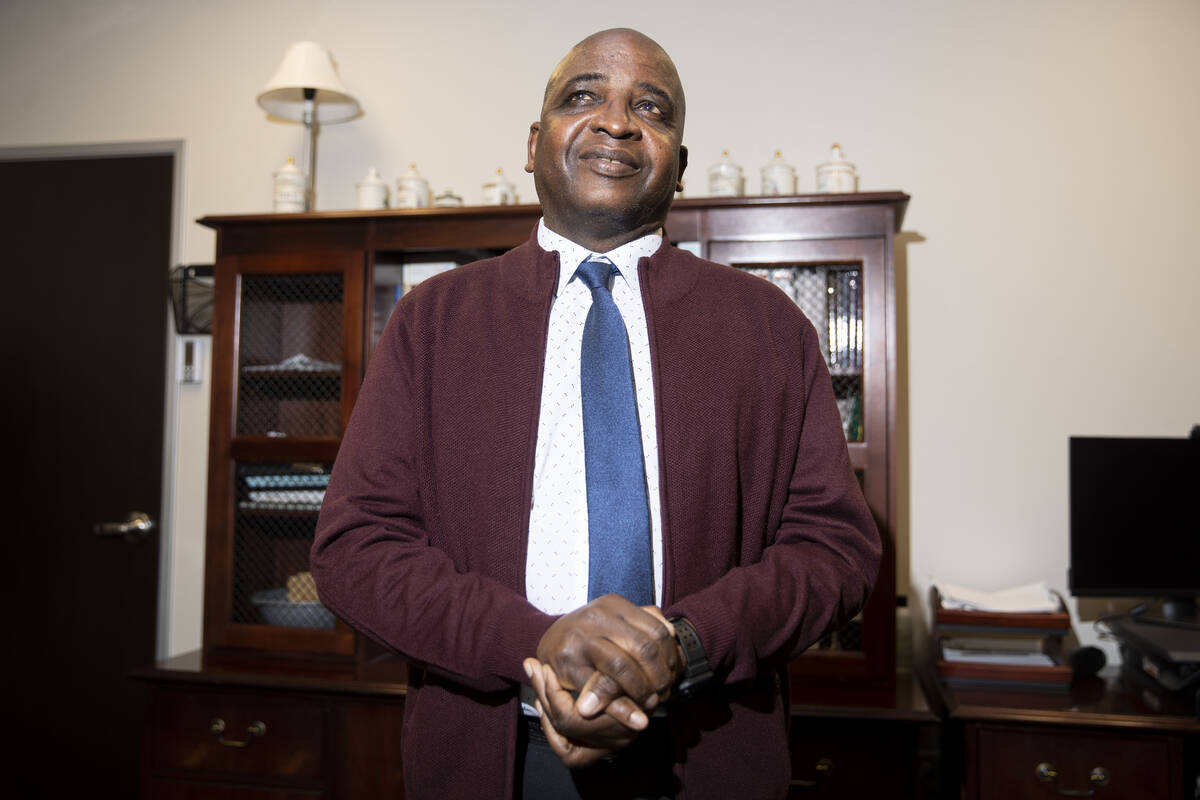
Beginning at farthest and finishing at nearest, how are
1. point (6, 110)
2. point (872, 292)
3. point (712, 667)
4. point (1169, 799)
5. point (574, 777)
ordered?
point (6, 110), point (872, 292), point (1169, 799), point (574, 777), point (712, 667)

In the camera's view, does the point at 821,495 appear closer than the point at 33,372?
Yes

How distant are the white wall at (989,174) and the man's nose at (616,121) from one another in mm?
1632

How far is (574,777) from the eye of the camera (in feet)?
3.24

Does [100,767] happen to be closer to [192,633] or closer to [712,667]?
[192,633]

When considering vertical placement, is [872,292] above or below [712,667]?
above

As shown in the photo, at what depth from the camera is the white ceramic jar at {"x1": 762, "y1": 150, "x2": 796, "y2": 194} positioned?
94.4 inches

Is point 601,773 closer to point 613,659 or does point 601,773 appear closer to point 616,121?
point 613,659

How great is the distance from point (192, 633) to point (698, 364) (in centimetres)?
245

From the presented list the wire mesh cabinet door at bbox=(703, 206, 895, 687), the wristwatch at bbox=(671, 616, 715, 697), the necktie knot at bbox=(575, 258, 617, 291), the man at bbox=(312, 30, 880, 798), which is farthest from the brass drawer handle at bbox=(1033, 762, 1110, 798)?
the necktie knot at bbox=(575, 258, 617, 291)

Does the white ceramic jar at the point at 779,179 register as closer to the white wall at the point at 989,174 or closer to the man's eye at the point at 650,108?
the white wall at the point at 989,174

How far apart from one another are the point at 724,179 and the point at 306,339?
1190mm

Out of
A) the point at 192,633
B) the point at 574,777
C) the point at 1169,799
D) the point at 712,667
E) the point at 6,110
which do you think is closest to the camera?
the point at 712,667

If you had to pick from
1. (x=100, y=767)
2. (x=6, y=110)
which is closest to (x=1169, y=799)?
(x=100, y=767)

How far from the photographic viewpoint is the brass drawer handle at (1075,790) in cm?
194
